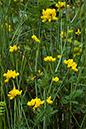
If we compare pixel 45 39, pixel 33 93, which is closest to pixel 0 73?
pixel 33 93

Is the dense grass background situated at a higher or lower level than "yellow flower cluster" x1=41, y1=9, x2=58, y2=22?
lower

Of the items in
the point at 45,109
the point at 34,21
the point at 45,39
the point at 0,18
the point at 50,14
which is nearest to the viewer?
the point at 45,109

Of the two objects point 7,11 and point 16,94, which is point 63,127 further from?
point 7,11

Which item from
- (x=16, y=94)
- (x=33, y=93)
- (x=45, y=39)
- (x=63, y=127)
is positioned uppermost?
(x=45, y=39)

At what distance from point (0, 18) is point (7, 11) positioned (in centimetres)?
7

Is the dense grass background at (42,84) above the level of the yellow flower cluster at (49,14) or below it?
below

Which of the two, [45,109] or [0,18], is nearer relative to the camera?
[45,109]

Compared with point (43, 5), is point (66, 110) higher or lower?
lower

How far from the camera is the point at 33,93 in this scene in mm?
892

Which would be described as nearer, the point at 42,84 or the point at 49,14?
the point at 42,84

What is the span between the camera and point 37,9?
31.1 inches

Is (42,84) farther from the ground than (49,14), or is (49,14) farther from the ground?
(49,14)

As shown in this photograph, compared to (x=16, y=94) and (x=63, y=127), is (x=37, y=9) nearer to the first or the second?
(x=16, y=94)

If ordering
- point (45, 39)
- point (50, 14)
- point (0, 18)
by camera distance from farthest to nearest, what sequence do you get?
1. point (45, 39)
2. point (0, 18)
3. point (50, 14)
